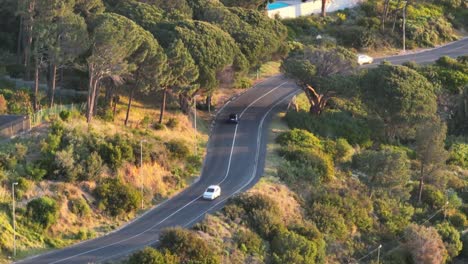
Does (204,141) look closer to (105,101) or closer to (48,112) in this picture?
(105,101)

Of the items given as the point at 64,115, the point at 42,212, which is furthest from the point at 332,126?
the point at 42,212

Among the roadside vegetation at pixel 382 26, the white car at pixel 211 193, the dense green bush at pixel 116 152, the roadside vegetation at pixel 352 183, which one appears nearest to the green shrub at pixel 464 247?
the roadside vegetation at pixel 352 183

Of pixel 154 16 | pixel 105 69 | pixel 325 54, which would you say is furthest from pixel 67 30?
pixel 325 54

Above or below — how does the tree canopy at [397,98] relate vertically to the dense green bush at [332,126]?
above

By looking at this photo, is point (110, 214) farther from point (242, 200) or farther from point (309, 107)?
point (309, 107)

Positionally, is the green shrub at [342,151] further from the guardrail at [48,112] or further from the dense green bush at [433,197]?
the guardrail at [48,112]

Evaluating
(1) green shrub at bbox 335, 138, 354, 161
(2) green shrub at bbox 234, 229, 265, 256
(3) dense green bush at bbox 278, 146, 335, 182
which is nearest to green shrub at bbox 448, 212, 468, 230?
(1) green shrub at bbox 335, 138, 354, 161
